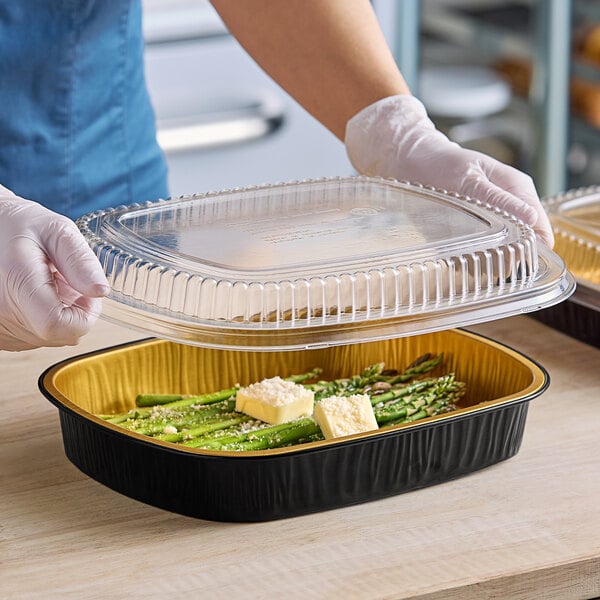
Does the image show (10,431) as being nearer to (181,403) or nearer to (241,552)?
(181,403)

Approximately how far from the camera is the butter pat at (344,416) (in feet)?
3.35

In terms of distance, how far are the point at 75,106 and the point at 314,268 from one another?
78 centimetres

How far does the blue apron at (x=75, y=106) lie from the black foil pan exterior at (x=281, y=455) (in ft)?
1.93

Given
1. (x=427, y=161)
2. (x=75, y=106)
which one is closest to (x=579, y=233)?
(x=427, y=161)

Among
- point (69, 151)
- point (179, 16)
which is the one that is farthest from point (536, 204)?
point (179, 16)

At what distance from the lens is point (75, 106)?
64.9 inches

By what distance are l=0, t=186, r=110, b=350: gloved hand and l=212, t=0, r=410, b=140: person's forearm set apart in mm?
620

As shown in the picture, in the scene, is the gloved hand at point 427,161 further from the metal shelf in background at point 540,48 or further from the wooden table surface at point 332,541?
the metal shelf in background at point 540,48

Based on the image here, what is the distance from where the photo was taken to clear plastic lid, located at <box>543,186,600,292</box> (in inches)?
55.0

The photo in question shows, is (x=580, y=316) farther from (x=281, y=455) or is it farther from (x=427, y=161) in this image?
(x=281, y=455)

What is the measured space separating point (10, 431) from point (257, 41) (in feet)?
2.47

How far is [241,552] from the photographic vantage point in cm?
92

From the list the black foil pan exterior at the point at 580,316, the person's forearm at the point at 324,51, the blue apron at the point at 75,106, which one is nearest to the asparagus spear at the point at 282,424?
the black foil pan exterior at the point at 580,316

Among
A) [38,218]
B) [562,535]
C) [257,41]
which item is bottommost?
[562,535]
